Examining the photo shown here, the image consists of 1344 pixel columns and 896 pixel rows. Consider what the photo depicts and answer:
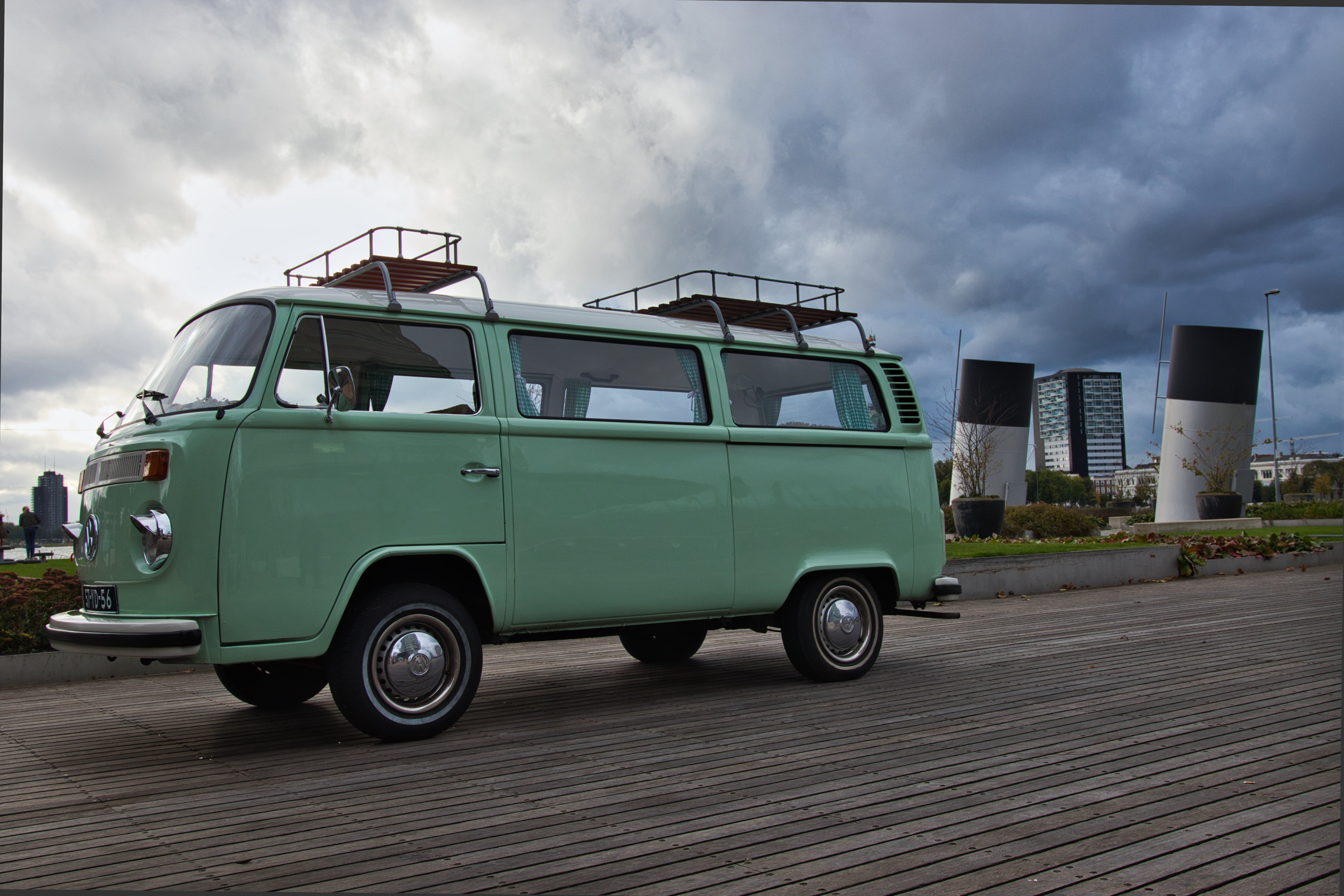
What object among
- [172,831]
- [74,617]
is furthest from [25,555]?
[172,831]

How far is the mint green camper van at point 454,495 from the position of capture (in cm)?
507

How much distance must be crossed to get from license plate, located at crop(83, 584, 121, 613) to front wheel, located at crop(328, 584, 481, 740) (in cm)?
112

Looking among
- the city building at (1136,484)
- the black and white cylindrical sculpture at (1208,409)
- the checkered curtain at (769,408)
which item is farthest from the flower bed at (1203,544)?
the city building at (1136,484)

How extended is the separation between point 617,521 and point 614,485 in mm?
224

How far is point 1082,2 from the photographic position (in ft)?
12.2

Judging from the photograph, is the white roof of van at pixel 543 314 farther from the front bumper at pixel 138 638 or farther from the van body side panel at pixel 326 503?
the front bumper at pixel 138 638

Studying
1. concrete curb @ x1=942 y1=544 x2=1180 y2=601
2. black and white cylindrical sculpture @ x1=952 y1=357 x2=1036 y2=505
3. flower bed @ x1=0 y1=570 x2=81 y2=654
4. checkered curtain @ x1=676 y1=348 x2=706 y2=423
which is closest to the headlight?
checkered curtain @ x1=676 y1=348 x2=706 y2=423

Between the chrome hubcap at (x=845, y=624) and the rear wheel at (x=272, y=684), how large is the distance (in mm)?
3351

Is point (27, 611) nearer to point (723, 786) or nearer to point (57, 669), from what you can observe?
point (57, 669)

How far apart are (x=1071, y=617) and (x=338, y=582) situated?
8.85 metres

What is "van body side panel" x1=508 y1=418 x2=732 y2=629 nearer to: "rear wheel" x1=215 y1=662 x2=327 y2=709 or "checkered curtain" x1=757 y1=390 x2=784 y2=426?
"checkered curtain" x1=757 y1=390 x2=784 y2=426

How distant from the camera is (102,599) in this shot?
5344mm

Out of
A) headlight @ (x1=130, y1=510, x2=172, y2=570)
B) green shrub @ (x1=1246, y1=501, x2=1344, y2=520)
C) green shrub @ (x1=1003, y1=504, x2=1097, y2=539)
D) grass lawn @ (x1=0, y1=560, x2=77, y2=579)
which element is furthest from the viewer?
green shrub @ (x1=1246, y1=501, x2=1344, y2=520)

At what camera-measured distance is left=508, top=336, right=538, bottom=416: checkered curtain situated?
600 centimetres
